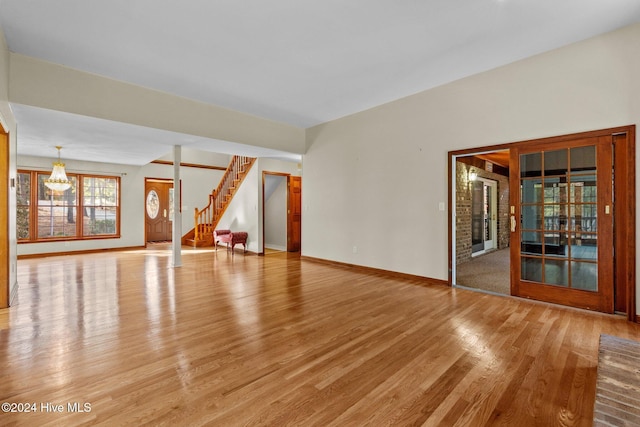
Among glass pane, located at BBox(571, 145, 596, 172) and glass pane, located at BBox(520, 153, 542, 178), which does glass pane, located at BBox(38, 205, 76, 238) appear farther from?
glass pane, located at BBox(571, 145, 596, 172)

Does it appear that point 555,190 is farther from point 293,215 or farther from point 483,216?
point 293,215

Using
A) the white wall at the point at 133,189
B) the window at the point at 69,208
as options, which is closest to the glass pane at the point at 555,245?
the white wall at the point at 133,189

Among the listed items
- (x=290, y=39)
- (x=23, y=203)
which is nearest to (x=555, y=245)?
(x=290, y=39)

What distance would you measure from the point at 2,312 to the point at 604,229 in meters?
6.95

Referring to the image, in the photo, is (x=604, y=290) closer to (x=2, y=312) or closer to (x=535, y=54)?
(x=535, y=54)

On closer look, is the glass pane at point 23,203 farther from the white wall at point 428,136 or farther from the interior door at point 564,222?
the interior door at point 564,222

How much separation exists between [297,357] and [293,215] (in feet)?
20.9

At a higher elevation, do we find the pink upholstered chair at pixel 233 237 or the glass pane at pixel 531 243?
the glass pane at pixel 531 243

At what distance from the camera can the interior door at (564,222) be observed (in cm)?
342

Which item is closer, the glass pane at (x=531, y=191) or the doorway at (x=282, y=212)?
the glass pane at (x=531, y=191)

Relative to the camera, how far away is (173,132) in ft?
16.8

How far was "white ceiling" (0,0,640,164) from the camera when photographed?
2887 millimetres

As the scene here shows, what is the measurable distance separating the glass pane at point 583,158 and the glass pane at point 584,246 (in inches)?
31.2

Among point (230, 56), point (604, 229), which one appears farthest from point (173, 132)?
point (604, 229)
